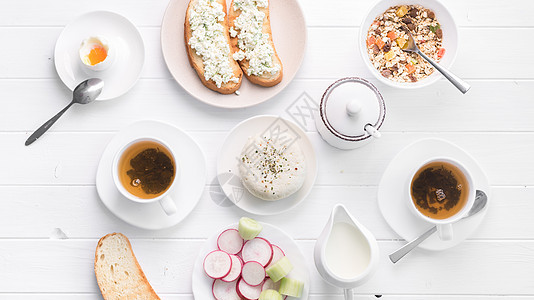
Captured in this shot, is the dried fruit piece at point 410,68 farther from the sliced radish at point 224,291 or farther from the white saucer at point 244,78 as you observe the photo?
the sliced radish at point 224,291

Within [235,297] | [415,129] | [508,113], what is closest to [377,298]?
[235,297]

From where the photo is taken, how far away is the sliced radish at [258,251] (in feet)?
4.66

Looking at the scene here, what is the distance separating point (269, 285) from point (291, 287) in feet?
0.23

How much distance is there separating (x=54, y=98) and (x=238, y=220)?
0.71 meters

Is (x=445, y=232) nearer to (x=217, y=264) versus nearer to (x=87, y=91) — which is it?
(x=217, y=264)

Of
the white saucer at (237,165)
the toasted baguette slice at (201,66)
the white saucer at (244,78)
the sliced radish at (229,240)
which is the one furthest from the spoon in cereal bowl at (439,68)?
the sliced radish at (229,240)

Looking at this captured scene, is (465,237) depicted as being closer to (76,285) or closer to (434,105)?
(434,105)

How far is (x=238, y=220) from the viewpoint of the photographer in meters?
1.49

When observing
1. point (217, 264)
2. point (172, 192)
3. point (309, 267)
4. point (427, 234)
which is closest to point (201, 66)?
point (172, 192)

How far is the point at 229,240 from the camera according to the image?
1440 mm

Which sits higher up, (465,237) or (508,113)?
(508,113)

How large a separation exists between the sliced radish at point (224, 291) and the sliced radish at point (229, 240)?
0.10m

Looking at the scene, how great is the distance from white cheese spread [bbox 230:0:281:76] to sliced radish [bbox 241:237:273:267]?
512mm

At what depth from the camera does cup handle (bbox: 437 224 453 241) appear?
4.51 ft
